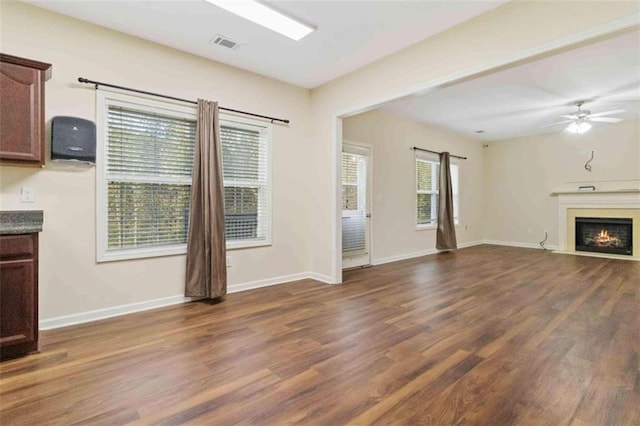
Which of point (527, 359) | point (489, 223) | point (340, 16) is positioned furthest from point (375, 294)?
point (489, 223)

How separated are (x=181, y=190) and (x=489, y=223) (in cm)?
801

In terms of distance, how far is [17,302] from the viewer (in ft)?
7.30

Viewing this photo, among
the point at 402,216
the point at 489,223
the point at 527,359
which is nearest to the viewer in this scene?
the point at 527,359

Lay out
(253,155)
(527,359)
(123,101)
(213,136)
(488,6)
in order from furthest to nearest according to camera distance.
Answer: (253,155) < (213,136) < (123,101) < (488,6) < (527,359)

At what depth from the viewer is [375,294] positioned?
3.85 metres

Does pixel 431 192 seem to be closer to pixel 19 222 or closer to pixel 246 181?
pixel 246 181

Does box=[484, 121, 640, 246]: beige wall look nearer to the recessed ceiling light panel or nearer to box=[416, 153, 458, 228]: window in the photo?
box=[416, 153, 458, 228]: window

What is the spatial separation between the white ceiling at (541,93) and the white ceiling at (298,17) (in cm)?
73

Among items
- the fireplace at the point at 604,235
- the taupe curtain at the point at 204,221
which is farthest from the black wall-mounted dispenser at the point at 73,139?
the fireplace at the point at 604,235

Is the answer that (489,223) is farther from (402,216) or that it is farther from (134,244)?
(134,244)

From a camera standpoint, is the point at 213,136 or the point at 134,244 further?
the point at 213,136

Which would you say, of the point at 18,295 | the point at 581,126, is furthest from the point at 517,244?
the point at 18,295

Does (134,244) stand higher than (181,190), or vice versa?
(181,190)

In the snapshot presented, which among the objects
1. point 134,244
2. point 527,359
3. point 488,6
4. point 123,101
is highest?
point 488,6
